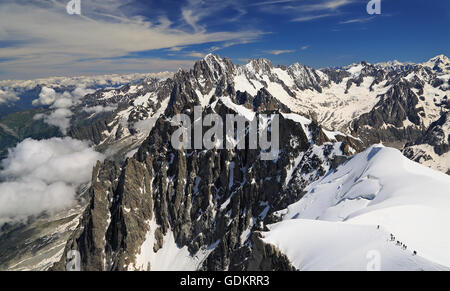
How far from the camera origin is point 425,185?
73.2 meters

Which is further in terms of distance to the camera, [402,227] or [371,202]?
[371,202]

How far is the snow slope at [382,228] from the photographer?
3944 cm

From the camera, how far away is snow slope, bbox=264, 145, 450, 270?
129 ft

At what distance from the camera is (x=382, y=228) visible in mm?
48062
